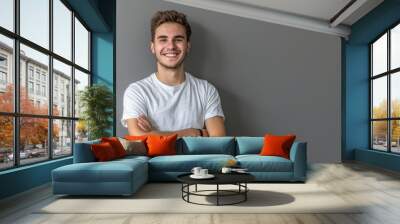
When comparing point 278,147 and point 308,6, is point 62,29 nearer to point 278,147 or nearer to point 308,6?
point 278,147

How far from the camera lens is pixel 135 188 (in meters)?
4.79

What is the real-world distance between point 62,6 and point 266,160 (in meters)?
4.72

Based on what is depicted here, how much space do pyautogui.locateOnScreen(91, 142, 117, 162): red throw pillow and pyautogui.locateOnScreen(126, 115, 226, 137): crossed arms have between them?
1.30m

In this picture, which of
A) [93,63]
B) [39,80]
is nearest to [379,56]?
[93,63]

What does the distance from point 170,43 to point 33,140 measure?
274 centimetres

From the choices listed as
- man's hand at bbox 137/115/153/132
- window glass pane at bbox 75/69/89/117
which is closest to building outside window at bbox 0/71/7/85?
man's hand at bbox 137/115/153/132

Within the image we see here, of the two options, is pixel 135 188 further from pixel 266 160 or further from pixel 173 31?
pixel 173 31

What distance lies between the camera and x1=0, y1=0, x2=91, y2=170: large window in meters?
5.14

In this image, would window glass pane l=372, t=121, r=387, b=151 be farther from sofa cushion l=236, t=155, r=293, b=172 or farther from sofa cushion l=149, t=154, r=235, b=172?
sofa cushion l=149, t=154, r=235, b=172

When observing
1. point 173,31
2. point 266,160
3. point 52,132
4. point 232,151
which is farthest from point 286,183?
point 52,132

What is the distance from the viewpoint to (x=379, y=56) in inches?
371

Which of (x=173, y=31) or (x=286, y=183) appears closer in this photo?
(x=286, y=183)

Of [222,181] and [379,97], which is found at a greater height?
[379,97]

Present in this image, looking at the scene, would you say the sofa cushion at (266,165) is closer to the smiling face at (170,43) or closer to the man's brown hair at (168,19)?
the smiling face at (170,43)
